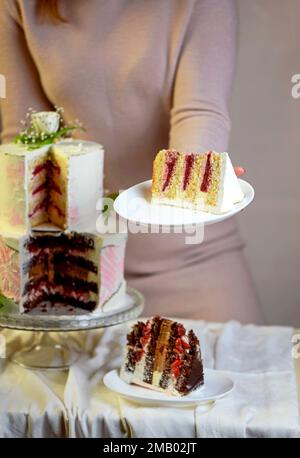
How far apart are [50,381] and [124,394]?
0.13 metres

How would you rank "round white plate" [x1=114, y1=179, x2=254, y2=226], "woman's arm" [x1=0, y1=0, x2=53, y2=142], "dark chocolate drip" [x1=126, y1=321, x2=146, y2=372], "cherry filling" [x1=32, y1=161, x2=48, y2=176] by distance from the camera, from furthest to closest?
"woman's arm" [x1=0, y1=0, x2=53, y2=142] < "cherry filling" [x1=32, y1=161, x2=48, y2=176] < "dark chocolate drip" [x1=126, y1=321, x2=146, y2=372] < "round white plate" [x1=114, y1=179, x2=254, y2=226]

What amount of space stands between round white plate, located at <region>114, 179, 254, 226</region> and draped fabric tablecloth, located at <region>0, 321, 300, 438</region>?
0.79 feet

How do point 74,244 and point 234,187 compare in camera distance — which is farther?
point 74,244

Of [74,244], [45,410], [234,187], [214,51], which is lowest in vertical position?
[45,410]

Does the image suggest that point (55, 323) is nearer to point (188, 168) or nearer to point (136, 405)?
point (136, 405)

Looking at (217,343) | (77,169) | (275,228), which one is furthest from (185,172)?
(275,228)

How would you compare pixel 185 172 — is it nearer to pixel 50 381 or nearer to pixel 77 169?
pixel 77 169

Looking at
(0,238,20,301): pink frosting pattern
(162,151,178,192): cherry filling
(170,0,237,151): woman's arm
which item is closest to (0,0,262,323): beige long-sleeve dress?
(170,0,237,151): woman's arm

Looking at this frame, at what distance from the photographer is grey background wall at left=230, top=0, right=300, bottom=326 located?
5.03ft

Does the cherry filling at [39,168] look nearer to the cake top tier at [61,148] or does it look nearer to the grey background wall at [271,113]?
the cake top tier at [61,148]

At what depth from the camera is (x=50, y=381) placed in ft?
4.19

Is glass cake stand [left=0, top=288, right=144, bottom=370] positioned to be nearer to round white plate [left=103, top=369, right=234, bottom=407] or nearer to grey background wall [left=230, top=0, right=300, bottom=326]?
round white plate [left=103, top=369, right=234, bottom=407]

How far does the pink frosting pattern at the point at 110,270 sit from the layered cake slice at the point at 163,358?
125 millimetres

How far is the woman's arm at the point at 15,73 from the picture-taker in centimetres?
150
